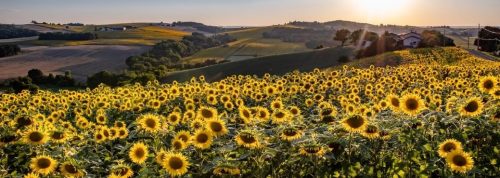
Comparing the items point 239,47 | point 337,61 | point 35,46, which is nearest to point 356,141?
point 337,61

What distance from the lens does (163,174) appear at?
18.8 ft

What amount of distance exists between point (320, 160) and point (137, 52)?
5042 inches

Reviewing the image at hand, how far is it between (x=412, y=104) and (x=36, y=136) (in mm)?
5201

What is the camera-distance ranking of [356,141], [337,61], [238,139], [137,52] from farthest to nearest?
[137,52], [337,61], [356,141], [238,139]

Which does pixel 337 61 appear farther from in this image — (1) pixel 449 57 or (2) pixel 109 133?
(2) pixel 109 133

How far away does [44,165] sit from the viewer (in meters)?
6.09

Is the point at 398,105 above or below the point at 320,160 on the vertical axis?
above

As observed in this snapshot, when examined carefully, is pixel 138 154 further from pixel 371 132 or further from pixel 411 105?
pixel 411 105

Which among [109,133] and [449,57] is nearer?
[109,133]

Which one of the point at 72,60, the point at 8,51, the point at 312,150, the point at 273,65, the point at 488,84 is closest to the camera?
the point at 312,150

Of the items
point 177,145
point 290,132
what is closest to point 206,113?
point 177,145

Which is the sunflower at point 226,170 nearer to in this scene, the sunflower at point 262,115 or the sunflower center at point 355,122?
the sunflower center at point 355,122

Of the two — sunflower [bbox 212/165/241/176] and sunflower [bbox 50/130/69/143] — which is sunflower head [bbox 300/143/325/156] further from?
sunflower [bbox 50/130/69/143]

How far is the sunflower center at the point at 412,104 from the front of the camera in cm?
706
